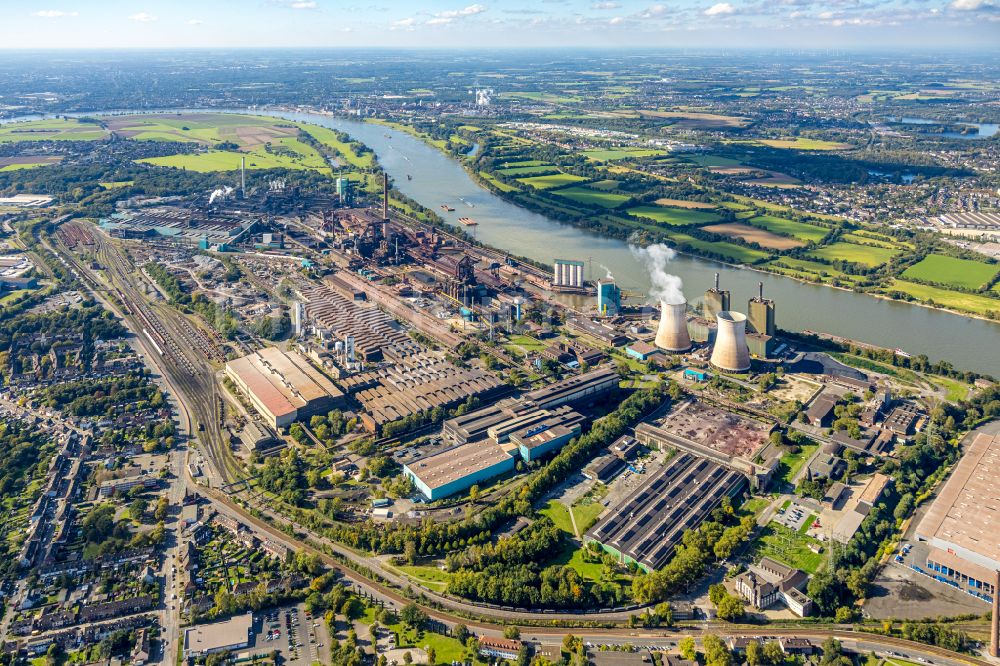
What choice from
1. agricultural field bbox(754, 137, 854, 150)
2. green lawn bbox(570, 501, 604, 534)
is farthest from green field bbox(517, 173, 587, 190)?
green lawn bbox(570, 501, 604, 534)

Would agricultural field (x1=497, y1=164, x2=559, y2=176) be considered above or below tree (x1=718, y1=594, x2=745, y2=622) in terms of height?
above

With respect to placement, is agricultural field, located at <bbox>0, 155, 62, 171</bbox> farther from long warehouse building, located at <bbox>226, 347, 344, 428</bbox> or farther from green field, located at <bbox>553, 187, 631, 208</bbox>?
long warehouse building, located at <bbox>226, 347, 344, 428</bbox>

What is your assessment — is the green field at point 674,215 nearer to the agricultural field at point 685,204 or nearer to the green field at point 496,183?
the agricultural field at point 685,204

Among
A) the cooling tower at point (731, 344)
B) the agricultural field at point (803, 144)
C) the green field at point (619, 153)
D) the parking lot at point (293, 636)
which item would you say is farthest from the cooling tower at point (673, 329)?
the agricultural field at point (803, 144)

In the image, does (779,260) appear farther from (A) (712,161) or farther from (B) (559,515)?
(A) (712,161)

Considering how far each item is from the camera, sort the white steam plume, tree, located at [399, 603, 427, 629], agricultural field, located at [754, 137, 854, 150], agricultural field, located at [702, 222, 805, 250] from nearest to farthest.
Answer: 1. tree, located at [399, 603, 427, 629]
2. the white steam plume
3. agricultural field, located at [702, 222, 805, 250]
4. agricultural field, located at [754, 137, 854, 150]

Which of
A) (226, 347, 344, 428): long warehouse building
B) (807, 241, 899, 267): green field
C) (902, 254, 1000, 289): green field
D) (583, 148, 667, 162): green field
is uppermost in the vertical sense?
(583, 148, 667, 162): green field

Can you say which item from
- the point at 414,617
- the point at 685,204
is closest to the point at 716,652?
the point at 414,617
